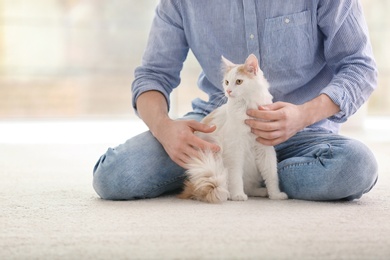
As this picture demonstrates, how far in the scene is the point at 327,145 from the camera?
1.58 meters

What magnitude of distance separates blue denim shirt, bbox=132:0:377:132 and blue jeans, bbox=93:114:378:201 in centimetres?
9

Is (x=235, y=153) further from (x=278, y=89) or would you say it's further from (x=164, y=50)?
(x=164, y=50)

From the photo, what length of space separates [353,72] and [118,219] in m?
0.70

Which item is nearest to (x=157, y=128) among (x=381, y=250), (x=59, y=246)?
(x=59, y=246)

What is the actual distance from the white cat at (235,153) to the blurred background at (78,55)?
2220 millimetres

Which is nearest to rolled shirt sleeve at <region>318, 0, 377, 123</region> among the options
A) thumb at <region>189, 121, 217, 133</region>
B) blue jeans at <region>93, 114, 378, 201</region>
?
blue jeans at <region>93, 114, 378, 201</region>

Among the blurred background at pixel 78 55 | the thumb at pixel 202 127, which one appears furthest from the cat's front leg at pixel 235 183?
the blurred background at pixel 78 55

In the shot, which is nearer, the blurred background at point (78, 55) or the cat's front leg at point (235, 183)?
the cat's front leg at point (235, 183)

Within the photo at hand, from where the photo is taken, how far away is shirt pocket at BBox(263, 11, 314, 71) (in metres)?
1.67

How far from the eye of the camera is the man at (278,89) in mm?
1544

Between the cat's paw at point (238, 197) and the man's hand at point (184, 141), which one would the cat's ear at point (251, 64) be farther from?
the cat's paw at point (238, 197)

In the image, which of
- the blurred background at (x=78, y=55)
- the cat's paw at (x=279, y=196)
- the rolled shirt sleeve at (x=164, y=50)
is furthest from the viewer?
the blurred background at (x=78, y=55)

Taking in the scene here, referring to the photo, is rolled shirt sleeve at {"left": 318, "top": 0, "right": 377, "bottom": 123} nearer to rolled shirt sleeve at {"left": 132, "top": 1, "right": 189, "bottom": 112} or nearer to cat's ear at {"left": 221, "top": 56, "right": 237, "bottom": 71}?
cat's ear at {"left": 221, "top": 56, "right": 237, "bottom": 71}

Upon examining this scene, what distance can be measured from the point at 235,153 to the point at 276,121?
0.43 ft
